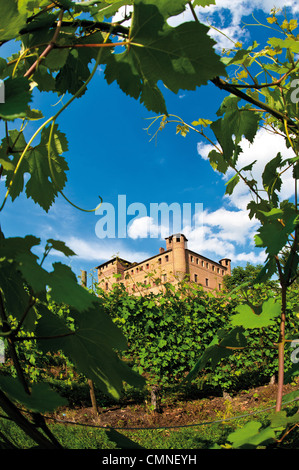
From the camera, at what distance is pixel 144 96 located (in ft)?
2.55

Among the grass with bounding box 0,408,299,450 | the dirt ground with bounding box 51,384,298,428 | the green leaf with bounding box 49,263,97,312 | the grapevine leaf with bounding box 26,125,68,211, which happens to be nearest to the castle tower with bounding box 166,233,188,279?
the dirt ground with bounding box 51,384,298,428

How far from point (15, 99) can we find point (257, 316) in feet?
2.71

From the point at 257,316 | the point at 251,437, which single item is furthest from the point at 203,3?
the point at 251,437

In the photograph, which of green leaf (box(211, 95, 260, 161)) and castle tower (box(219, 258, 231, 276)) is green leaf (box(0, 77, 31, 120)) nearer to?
green leaf (box(211, 95, 260, 161))

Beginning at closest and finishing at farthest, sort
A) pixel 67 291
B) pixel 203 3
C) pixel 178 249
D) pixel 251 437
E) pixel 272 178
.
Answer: pixel 67 291 → pixel 251 437 → pixel 203 3 → pixel 272 178 → pixel 178 249

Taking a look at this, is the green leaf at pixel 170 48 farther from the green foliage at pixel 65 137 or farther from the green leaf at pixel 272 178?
the green leaf at pixel 272 178

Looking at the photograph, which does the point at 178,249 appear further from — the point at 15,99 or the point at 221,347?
the point at 15,99

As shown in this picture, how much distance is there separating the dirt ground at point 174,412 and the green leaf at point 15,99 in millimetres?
6389

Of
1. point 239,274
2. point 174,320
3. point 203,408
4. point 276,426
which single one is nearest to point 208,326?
point 174,320

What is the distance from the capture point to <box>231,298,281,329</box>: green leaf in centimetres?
96

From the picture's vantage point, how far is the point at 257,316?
99 centimetres

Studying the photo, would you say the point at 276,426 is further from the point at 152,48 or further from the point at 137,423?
the point at 137,423

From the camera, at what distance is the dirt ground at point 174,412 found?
621 centimetres
